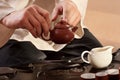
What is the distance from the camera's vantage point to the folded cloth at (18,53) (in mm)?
1310

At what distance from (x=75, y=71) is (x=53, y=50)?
48cm

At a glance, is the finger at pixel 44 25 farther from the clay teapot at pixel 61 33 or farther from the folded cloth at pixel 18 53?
the folded cloth at pixel 18 53

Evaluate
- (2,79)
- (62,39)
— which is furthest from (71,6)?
(2,79)

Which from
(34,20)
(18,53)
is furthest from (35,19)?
(18,53)

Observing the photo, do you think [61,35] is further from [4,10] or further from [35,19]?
[4,10]

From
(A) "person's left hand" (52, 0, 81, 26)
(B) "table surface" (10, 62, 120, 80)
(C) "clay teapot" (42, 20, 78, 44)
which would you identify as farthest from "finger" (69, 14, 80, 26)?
(B) "table surface" (10, 62, 120, 80)

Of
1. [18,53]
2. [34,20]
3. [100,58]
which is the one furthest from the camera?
[18,53]

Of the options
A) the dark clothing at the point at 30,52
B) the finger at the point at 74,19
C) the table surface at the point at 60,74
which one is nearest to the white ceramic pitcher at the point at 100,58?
the table surface at the point at 60,74

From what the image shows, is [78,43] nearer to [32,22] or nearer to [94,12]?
[32,22]

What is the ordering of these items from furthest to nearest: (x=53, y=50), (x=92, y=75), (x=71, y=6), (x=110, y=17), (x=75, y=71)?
(x=110, y=17) → (x=53, y=50) → (x=71, y=6) → (x=75, y=71) → (x=92, y=75)

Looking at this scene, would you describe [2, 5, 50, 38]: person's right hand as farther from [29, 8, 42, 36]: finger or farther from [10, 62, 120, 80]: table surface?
[10, 62, 120, 80]: table surface

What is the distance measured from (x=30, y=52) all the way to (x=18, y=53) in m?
0.06

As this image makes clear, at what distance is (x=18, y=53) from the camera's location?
53.4 inches

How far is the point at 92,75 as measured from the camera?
901 mm
